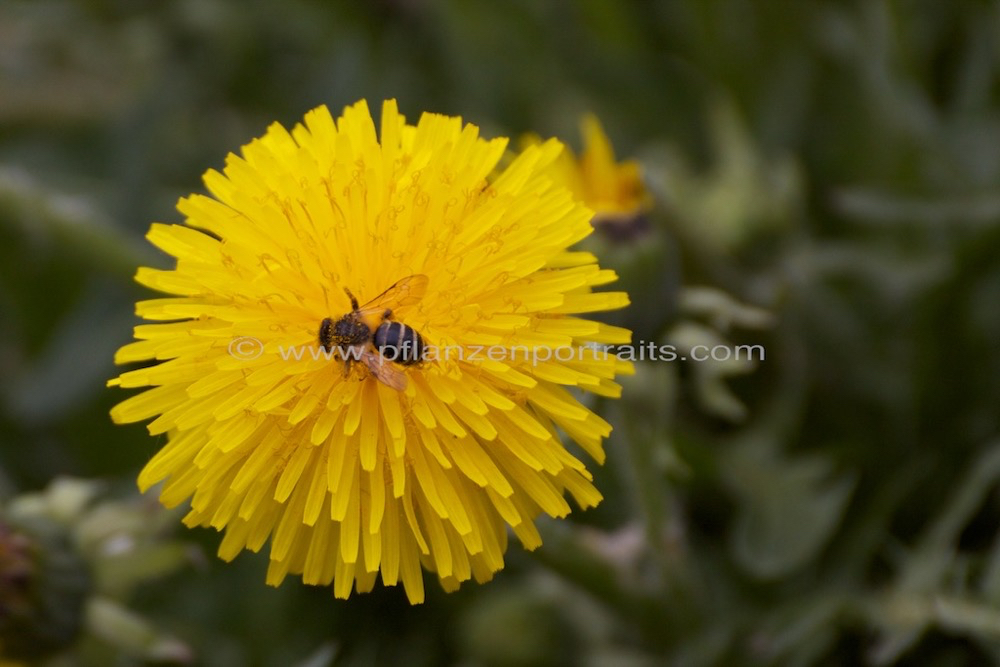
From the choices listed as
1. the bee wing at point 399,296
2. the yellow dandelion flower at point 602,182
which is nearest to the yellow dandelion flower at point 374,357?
the bee wing at point 399,296

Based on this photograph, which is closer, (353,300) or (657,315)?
(353,300)

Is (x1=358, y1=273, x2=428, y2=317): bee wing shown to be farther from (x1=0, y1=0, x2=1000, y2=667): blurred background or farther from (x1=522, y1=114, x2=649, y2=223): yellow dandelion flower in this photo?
(x1=522, y1=114, x2=649, y2=223): yellow dandelion flower

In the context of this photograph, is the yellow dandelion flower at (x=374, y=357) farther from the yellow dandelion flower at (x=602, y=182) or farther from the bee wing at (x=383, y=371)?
the yellow dandelion flower at (x=602, y=182)

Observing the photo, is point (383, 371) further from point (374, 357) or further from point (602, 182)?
point (602, 182)

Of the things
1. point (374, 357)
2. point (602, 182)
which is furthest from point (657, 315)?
point (374, 357)

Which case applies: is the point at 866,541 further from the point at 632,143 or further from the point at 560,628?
the point at 632,143

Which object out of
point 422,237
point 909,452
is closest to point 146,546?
point 422,237
